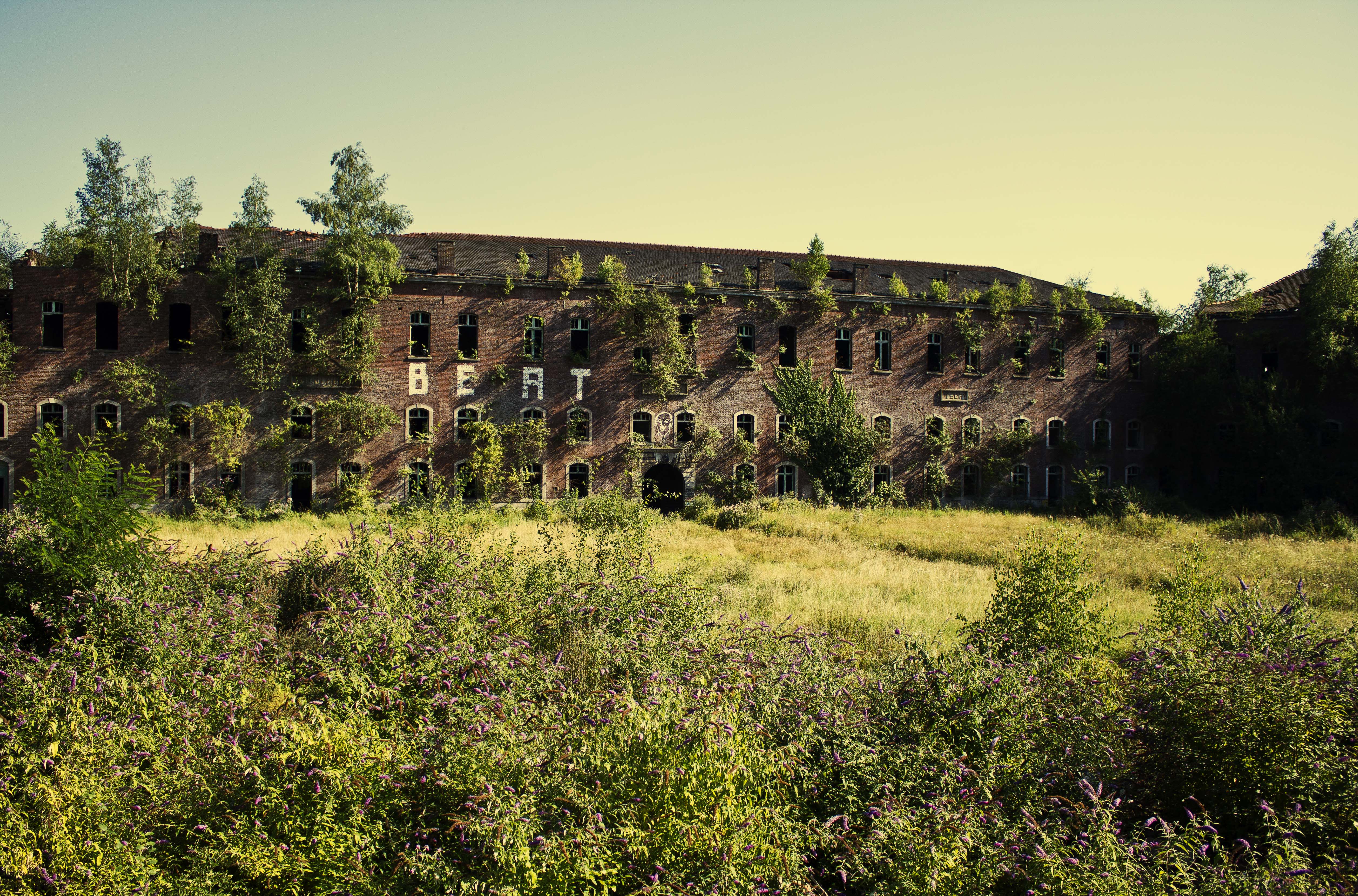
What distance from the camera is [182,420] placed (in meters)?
22.9

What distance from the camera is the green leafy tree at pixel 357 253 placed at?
23.2m

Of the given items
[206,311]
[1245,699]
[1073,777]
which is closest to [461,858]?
[1073,777]

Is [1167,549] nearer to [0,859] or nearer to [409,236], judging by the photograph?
[0,859]

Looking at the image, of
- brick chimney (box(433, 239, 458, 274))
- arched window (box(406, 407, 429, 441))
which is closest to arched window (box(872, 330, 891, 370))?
brick chimney (box(433, 239, 458, 274))

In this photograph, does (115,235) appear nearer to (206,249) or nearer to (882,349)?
(206,249)

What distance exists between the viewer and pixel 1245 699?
4629mm

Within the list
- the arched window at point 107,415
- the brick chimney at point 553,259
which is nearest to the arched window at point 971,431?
the brick chimney at point 553,259

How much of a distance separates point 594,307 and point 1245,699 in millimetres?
23118

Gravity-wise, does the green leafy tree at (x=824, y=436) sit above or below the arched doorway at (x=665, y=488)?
above

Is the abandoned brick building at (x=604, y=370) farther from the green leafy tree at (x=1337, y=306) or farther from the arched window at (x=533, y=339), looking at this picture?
the green leafy tree at (x=1337, y=306)

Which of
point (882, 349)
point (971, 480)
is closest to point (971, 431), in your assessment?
point (971, 480)

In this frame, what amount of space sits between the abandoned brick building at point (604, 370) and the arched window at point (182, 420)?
0.09 meters

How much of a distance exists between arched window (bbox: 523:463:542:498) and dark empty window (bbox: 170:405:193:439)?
9.99 m

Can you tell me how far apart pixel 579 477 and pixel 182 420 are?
12155 mm
